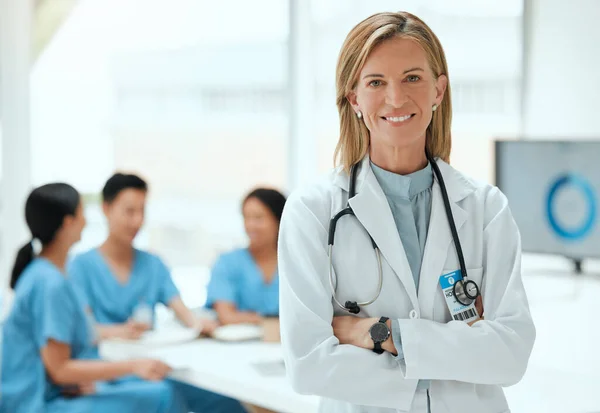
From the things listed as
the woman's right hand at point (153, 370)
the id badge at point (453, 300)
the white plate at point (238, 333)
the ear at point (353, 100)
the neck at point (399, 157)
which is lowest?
the woman's right hand at point (153, 370)

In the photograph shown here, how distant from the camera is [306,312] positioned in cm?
131

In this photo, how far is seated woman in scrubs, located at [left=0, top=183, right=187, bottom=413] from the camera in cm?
235

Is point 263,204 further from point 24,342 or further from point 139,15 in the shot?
point 139,15

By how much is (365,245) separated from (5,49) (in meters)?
2.77

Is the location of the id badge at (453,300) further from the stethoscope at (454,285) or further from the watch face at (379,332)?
the watch face at (379,332)

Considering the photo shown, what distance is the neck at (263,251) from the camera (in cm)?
304

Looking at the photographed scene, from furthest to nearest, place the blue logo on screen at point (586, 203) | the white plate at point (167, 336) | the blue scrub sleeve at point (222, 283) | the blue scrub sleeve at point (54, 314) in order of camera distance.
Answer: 1. the blue logo on screen at point (586, 203)
2. the blue scrub sleeve at point (222, 283)
3. the white plate at point (167, 336)
4. the blue scrub sleeve at point (54, 314)

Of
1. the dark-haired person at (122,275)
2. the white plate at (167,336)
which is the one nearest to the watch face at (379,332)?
the white plate at (167,336)

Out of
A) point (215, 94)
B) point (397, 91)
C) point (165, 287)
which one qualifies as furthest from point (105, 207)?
point (397, 91)

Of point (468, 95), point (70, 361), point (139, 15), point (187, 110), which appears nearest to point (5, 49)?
point (139, 15)

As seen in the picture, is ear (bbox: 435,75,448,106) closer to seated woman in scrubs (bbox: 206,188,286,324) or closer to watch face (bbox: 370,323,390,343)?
watch face (bbox: 370,323,390,343)

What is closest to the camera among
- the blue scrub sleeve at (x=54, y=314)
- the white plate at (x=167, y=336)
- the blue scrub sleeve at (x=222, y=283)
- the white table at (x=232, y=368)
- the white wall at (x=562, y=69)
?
the white table at (x=232, y=368)

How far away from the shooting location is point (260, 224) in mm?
3023

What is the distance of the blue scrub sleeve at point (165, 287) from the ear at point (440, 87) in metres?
1.86
